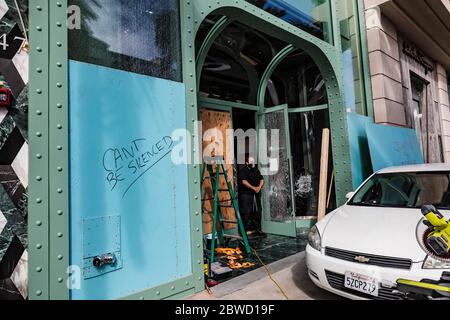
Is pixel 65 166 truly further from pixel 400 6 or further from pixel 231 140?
pixel 400 6

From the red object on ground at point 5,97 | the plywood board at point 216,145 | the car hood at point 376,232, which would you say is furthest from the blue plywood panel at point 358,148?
the red object on ground at point 5,97

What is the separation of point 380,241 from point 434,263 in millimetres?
421

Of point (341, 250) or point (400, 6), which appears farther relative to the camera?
point (400, 6)

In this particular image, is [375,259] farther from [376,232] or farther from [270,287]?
[270,287]

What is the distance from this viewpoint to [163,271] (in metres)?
3.00

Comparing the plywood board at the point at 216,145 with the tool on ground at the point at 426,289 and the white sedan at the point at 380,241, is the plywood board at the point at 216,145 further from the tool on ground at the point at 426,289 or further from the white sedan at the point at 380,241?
the tool on ground at the point at 426,289

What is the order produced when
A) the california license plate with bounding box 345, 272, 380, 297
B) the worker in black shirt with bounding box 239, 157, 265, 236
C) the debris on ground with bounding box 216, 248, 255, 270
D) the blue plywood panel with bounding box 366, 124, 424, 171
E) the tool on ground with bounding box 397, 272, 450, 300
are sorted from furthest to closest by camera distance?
the blue plywood panel with bounding box 366, 124, 424, 171
the worker in black shirt with bounding box 239, 157, 265, 236
the debris on ground with bounding box 216, 248, 255, 270
the california license plate with bounding box 345, 272, 380, 297
the tool on ground with bounding box 397, 272, 450, 300

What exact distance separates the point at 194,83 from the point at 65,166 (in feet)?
5.67

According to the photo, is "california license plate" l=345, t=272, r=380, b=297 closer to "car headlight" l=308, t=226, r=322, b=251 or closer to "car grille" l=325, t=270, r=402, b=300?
"car grille" l=325, t=270, r=402, b=300

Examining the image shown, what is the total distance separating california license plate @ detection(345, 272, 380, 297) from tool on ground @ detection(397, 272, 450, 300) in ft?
0.62

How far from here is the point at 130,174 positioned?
2.83m

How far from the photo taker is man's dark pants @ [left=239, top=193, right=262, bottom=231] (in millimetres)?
5715

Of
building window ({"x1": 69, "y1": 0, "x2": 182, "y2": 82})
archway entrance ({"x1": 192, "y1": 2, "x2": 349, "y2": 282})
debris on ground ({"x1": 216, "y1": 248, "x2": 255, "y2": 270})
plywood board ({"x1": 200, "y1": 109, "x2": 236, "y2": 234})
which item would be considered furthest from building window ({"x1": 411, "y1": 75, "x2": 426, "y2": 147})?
building window ({"x1": 69, "y1": 0, "x2": 182, "y2": 82})

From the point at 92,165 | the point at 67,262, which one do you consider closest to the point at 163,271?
the point at 67,262
